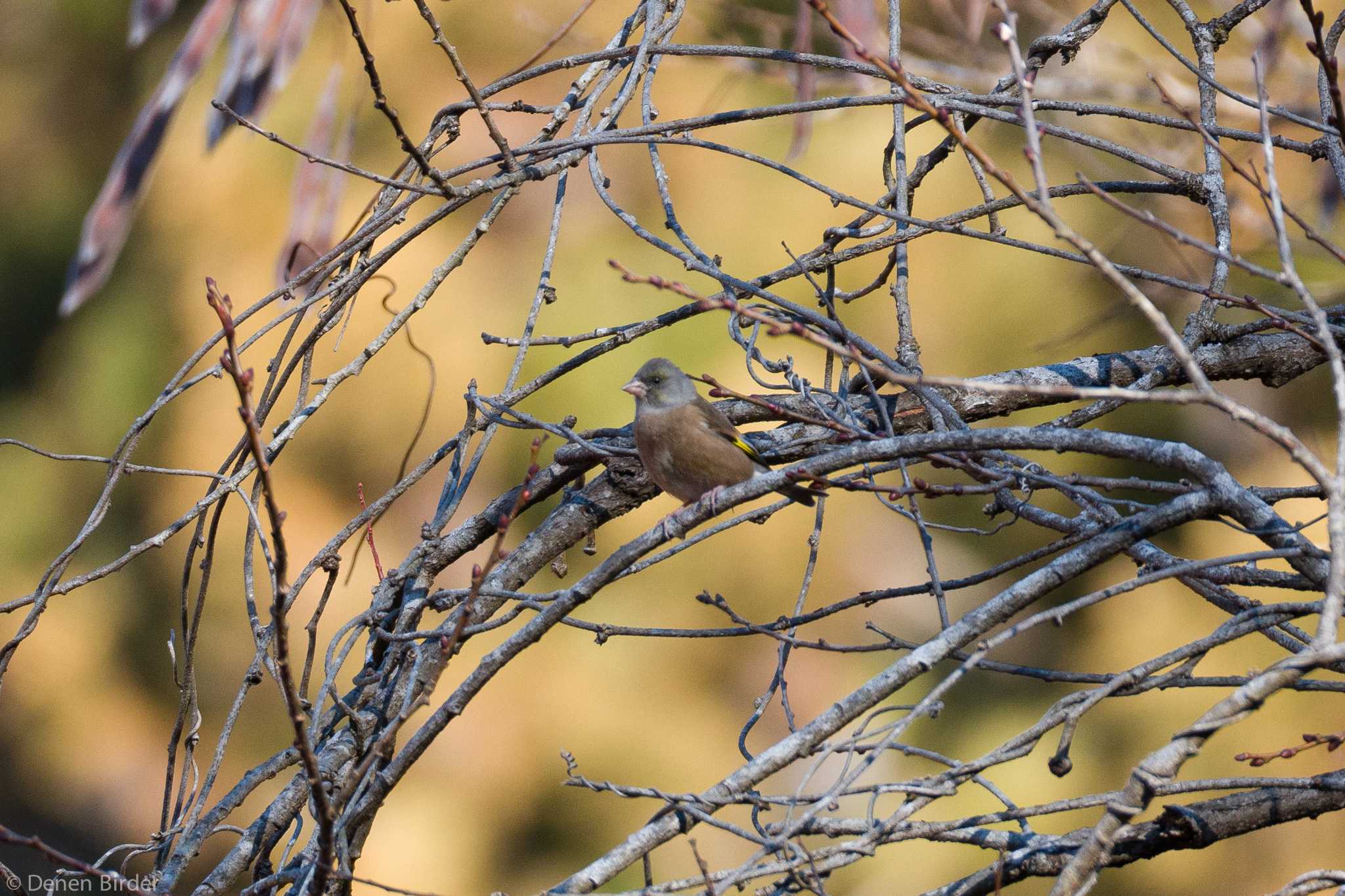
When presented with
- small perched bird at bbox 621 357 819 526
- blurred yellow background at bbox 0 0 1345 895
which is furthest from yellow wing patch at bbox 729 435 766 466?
blurred yellow background at bbox 0 0 1345 895

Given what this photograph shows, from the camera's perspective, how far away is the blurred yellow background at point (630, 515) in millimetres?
5836

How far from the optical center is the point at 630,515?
591 cm

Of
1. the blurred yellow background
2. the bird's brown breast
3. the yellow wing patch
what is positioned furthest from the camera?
the blurred yellow background

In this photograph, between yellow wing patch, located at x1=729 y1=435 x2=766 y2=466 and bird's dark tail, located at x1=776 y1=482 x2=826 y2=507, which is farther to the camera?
yellow wing patch, located at x1=729 y1=435 x2=766 y2=466

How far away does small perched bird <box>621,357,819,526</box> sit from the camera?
10.6ft

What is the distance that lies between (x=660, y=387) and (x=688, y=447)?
363 mm

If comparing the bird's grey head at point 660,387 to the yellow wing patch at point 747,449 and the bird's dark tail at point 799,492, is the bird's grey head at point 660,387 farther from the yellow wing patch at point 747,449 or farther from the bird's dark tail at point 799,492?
the bird's dark tail at point 799,492

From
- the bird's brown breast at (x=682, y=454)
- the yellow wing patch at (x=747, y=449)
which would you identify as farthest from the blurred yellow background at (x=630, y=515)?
the bird's brown breast at (x=682, y=454)

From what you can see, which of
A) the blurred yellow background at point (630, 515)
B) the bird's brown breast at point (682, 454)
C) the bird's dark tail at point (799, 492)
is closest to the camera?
the bird's dark tail at point (799, 492)

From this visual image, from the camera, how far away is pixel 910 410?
3236 millimetres

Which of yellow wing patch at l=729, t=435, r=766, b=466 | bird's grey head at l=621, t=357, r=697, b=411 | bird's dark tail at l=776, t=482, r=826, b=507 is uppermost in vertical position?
bird's grey head at l=621, t=357, r=697, b=411

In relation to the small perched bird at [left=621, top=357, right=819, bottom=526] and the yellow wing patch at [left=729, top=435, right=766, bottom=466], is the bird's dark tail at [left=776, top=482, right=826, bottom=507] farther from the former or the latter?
the yellow wing patch at [left=729, top=435, right=766, bottom=466]

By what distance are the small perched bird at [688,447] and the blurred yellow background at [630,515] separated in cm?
221

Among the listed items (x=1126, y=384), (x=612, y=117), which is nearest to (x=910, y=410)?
(x=1126, y=384)
